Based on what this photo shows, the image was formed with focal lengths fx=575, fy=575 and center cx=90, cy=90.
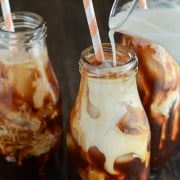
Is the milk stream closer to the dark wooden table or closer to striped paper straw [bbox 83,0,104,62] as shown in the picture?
striped paper straw [bbox 83,0,104,62]

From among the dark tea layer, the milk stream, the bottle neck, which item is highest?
the milk stream

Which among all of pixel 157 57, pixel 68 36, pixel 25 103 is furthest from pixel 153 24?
pixel 68 36

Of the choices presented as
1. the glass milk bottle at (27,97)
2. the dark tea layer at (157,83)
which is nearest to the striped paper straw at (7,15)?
the glass milk bottle at (27,97)

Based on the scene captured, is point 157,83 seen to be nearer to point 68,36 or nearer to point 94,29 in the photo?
point 94,29

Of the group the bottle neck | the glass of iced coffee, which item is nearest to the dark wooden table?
the glass of iced coffee

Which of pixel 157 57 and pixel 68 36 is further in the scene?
pixel 68 36

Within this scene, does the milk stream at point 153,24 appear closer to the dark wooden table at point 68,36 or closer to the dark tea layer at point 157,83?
the dark tea layer at point 157,83

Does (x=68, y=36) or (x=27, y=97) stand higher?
(x=27, y=97)
